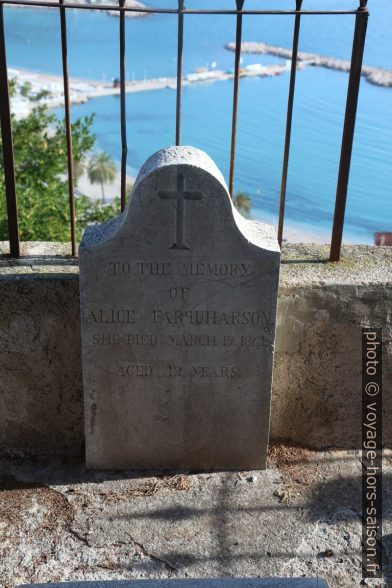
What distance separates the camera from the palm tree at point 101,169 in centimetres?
4378

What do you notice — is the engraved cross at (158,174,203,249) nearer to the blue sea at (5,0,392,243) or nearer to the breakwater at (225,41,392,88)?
the breakwater at (225,41,392,88)

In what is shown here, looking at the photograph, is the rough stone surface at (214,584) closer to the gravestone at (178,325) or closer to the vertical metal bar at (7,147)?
the gravestone at (178,325)

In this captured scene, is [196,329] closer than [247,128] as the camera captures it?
Yes

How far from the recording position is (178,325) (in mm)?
3242

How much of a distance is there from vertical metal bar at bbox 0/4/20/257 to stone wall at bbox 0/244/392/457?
0.47 feet

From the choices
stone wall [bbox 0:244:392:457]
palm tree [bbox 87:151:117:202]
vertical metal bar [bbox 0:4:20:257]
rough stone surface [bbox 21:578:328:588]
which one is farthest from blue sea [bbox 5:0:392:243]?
rough stone surface [bbox 21:578:328:588]

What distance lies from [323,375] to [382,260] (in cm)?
71

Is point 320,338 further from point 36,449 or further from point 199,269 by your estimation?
point 36,449

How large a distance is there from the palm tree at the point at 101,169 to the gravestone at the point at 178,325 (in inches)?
1633

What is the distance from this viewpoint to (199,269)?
3.11m

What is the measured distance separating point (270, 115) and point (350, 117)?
1982 inches

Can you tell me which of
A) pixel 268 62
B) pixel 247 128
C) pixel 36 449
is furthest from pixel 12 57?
pixel 36 449

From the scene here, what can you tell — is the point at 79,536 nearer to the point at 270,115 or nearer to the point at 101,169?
the point at 101,169

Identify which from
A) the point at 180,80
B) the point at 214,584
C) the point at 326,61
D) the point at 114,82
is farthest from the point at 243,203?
the point at 114,82
